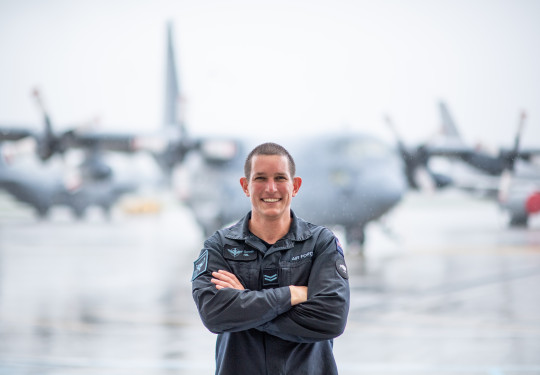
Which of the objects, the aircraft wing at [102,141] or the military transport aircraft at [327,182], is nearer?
the military transport aircraft at [327,182]

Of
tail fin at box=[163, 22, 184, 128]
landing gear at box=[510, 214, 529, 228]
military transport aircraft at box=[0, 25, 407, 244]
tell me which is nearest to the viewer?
military transport aircraft at box=[0, 25, 407, 244]

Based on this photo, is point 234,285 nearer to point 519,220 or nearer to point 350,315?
point 350,315

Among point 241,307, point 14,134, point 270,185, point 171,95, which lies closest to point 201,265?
point 241,307

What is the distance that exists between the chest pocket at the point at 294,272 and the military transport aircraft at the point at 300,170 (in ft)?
16.3

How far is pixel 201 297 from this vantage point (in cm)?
153

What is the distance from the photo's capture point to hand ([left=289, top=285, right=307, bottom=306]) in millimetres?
1509

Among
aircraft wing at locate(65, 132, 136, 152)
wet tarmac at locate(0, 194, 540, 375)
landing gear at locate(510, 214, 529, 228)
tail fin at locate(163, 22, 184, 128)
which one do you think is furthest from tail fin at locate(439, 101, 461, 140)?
tail fin at locate(163, 22, 184, 128)

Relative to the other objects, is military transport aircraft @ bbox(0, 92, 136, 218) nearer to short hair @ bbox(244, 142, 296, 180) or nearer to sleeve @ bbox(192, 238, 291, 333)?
short hair @ bbox(244, 142, 296, 180)

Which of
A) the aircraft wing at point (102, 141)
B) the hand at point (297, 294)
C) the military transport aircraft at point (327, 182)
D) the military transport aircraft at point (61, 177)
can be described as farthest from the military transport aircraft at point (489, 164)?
the hand at point (297, 294)

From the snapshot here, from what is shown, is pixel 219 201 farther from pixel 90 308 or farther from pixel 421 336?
Result: pixel 421 336

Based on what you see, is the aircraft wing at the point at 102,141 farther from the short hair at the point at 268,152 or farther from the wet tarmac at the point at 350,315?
the short hair at the point at 268,152

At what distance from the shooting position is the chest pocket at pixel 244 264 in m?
1.58

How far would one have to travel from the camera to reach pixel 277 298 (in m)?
1.48

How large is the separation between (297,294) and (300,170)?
6.91 metres
